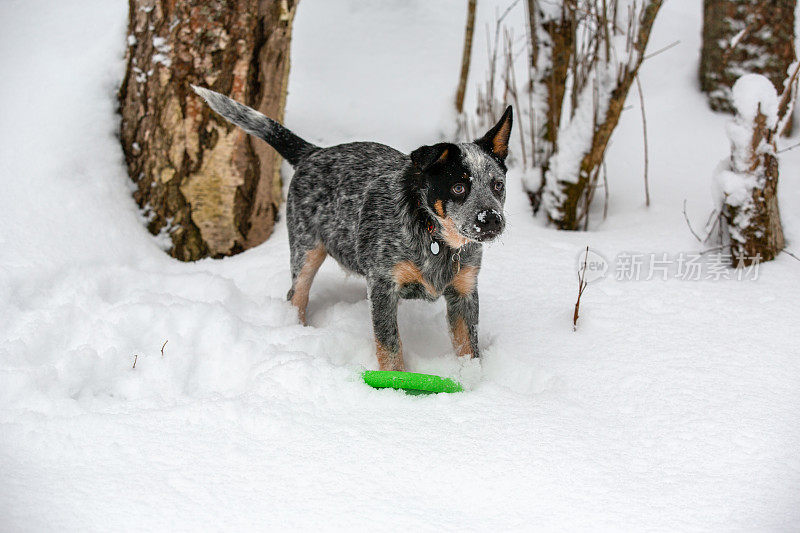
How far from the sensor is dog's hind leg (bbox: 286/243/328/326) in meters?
3.65

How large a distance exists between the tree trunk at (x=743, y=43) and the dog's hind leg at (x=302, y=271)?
A: 12.9 ft

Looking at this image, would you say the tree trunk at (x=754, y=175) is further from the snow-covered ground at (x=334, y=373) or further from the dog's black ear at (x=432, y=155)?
the dog's black ear at (x=432, y=155)

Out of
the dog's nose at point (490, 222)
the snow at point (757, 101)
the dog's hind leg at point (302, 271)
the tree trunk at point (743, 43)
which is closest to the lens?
the dog's nose at point (490, 222)

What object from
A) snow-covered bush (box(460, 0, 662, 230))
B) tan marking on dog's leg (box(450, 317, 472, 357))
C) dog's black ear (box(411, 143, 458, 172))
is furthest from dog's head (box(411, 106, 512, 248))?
snow-covered bush (box(460, 0, 662, 230))

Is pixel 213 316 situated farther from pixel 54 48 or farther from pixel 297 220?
pixel 54 48

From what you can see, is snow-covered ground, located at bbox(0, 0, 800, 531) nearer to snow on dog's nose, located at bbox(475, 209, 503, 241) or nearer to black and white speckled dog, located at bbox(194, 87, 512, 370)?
black and white speckled dog, located at bbox(194, 87, 512, 370)

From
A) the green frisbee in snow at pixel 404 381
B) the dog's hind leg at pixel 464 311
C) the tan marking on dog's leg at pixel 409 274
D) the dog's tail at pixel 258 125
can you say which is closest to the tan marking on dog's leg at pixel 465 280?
the dog's hind leg at pixel 464 311

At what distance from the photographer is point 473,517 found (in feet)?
6.66

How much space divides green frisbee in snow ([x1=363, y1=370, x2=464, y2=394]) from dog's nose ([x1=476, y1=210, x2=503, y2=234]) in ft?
2.20

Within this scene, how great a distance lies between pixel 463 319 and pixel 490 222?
78 cm

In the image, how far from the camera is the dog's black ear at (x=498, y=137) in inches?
116

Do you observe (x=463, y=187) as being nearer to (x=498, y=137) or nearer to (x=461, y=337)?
(x=498, y=137)

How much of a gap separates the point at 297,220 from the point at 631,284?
6.55 feet

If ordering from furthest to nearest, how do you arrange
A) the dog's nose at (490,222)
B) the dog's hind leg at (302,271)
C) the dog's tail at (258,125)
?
the dog's hind leg at (302,271)
the dog's tail at (258,125)
the dog's nose at (490,222)
